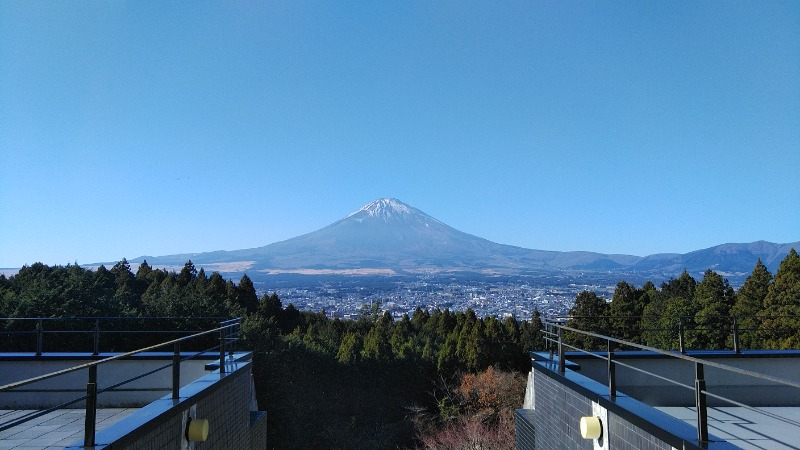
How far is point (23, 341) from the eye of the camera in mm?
16516

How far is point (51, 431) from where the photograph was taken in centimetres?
577

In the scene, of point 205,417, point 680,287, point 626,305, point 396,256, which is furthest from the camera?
point 396,256

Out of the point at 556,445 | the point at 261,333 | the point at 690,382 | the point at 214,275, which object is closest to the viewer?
the point at 556,445

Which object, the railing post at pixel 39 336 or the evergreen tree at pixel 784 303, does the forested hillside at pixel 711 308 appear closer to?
the evergreen tree at pixel 784 303

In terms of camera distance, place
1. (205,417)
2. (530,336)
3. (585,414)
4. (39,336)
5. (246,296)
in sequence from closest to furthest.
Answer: (585,414)
(205,417)
(39,336)
(530,336)
(246,296)

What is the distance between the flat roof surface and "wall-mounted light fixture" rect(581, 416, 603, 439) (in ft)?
2.44

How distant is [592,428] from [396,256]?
86.9 metres

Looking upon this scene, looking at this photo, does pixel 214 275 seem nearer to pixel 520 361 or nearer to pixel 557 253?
pixel 520 361

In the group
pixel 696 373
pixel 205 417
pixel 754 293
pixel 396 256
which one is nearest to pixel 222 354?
pixel 205 417

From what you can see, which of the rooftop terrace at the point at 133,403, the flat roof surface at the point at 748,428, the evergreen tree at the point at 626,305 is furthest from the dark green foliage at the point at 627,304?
the rooftop terrace at the point at 133,403

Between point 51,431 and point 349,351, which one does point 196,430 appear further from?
point 349,351

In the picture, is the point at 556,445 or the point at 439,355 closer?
the point at 556,445

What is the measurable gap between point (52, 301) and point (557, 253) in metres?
79.1

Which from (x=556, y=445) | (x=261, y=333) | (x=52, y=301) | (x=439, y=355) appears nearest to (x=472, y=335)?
(x=439, y=355)
